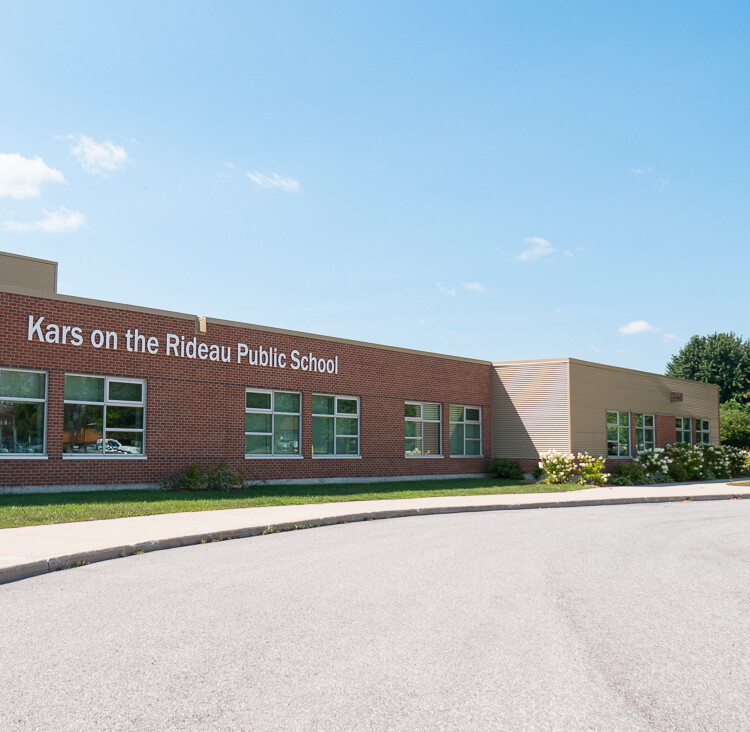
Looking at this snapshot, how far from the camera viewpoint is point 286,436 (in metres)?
24.2

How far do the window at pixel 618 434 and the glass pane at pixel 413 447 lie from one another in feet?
26.1

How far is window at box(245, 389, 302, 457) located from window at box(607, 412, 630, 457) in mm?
13526

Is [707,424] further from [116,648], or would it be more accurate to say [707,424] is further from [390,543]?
[116,648]

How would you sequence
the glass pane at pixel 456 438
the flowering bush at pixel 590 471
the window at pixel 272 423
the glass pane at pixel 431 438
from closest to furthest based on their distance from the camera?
the window at pixel 272 423
the flowering bush at pixel 590 471
the glass pane at pixel 431 438
the glass pane at pixel 456 438

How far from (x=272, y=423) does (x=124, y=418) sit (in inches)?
185

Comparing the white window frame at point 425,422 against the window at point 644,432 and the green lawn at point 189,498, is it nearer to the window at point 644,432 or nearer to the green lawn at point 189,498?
the green lawn at point 189,498

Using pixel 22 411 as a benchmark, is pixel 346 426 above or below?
below

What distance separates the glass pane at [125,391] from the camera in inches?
794

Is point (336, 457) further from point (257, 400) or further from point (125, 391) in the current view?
point (125, 391)

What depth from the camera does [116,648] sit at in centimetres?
598

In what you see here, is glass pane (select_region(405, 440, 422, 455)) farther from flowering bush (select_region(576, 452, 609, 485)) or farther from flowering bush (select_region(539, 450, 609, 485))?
flowering bush (select_region(576, 452, 609, 485))

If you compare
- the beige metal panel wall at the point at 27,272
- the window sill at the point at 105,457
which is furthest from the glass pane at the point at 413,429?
the beige metal panel wall at the point at 27,272

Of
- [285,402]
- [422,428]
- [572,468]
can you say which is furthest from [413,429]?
[285,402]

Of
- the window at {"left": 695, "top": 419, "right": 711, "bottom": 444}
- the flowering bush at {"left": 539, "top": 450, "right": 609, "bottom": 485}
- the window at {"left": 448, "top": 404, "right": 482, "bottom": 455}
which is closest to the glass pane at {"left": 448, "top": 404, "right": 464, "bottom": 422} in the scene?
the window at {"left": 448, "top": 404, "right": 482, "bottom": 455}
